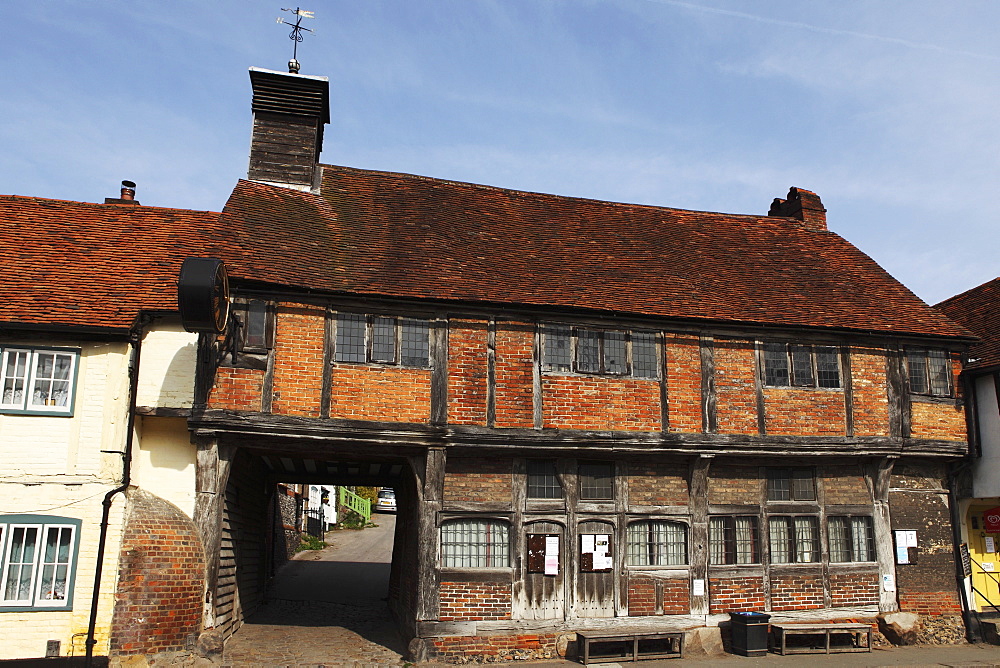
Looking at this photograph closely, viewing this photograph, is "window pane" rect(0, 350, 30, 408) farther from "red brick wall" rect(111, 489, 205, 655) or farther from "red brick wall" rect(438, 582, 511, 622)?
"red brick wall" rect(438, 582, 511, 622)

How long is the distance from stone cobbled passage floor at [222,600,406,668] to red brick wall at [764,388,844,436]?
7923 millimetres

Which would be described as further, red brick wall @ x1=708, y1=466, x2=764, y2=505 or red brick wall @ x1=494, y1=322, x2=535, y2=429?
red brick wall @ x1=708, y1=466, x2=764, y2=505

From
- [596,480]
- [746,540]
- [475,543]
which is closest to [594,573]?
[596,480]

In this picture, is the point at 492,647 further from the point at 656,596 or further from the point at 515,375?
the point at 515,375

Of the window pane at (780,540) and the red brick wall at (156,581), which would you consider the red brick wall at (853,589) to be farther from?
the red brick wall at (156,581)

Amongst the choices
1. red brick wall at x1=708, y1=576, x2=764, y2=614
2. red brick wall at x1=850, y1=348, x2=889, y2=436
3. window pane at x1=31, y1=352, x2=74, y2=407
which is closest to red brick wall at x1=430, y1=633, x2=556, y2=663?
red brick wall at x1=708, y1=576, x2=764, y2=614

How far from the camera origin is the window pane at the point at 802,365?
14578 mm

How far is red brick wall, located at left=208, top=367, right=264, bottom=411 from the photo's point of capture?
473 inches

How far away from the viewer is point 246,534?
14805 millimetres

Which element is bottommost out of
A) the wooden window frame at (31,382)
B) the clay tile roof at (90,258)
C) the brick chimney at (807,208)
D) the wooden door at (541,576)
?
the wooden door at (541,576)

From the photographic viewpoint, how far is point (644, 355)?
45.6ft

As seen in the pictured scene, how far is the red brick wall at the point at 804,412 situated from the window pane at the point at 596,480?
10.3ft

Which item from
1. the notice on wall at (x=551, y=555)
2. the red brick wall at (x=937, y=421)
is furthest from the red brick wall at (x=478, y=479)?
the red brick wall at (x=937, y=421)

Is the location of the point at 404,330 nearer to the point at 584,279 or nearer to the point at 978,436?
the point at 584,279
